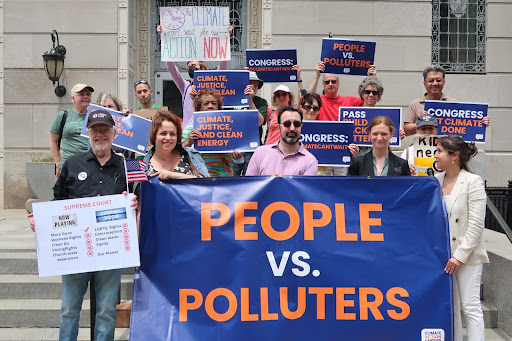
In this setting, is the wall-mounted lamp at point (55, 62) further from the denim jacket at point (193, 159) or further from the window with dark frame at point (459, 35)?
the window with dark frame at point (459, 35)

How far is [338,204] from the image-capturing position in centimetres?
496

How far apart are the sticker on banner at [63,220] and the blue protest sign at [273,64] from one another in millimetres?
4301

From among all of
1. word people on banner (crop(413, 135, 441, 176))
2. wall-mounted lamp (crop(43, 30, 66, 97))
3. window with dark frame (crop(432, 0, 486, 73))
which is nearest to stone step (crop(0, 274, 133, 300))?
word people on banner (crop(413, 135, 441, 176))

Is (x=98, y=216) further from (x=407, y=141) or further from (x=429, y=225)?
(x=407, y=141)

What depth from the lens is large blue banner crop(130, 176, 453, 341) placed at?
4.76m

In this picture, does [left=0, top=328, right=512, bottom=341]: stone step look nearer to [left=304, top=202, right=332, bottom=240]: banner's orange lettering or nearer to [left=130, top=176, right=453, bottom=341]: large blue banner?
[left=130, top=176, right=453, bottom=341]: large blue banner

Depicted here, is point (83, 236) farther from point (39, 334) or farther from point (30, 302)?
point (30, 302)

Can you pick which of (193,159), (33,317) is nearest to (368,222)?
(193,159)

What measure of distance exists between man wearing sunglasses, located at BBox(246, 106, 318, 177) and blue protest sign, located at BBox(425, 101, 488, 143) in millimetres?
2181

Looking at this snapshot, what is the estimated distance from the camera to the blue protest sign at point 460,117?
266 inches

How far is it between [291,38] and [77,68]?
4.89 m

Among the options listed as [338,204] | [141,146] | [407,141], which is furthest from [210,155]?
[407,141]

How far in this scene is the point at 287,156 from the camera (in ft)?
17.6

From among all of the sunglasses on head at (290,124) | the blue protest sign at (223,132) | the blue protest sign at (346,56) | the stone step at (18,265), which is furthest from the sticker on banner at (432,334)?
the stone step at (18,265)
